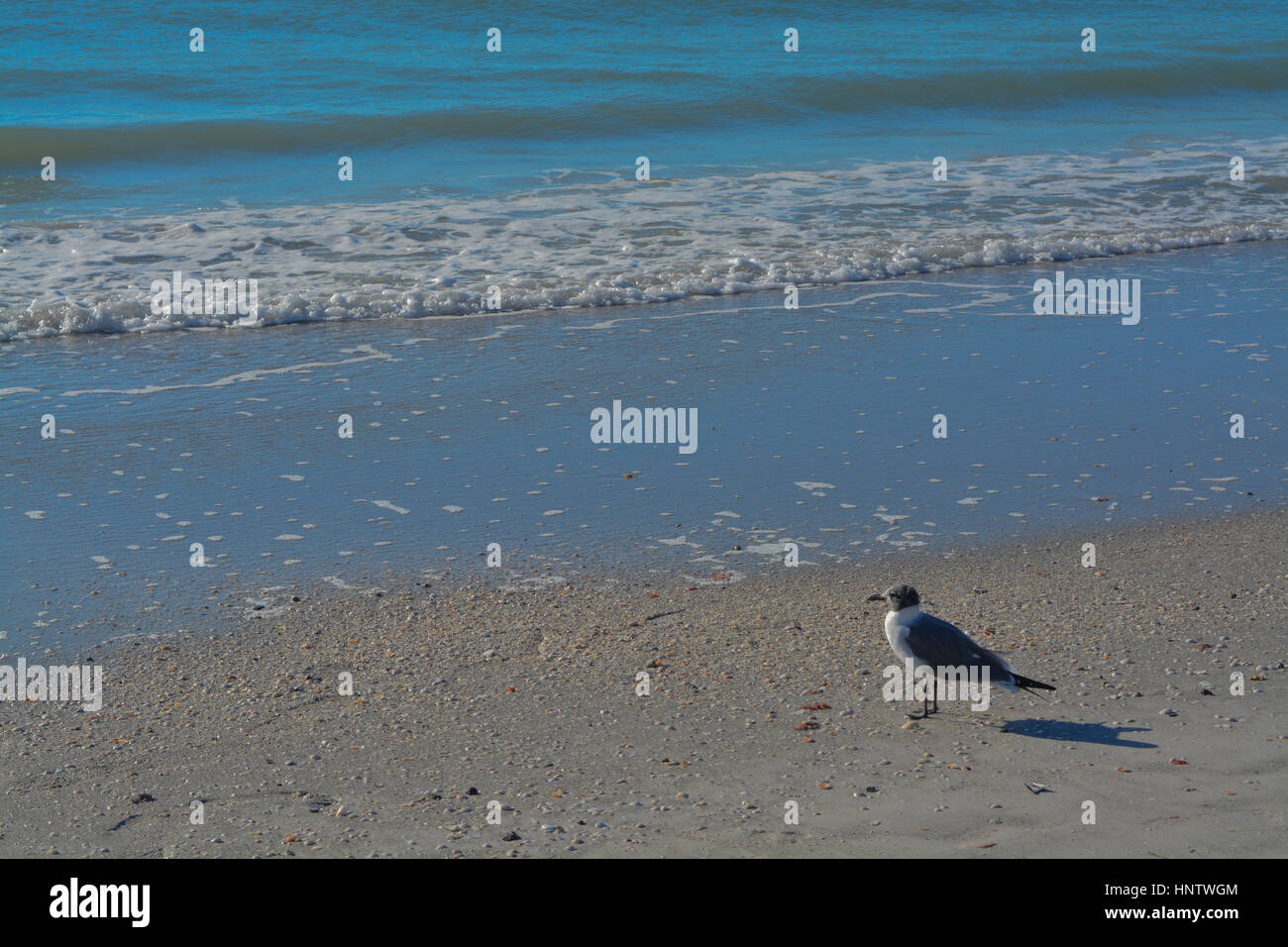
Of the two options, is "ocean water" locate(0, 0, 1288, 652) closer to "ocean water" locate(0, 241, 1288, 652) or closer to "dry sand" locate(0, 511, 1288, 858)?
"ocean water" locate(0, 241, 1288, 652)

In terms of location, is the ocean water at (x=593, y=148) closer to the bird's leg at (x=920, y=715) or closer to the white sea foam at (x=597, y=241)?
the white sea foam at (x=597, y=241)

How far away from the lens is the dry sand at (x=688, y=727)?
3.72 metres

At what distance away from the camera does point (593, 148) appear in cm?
2016

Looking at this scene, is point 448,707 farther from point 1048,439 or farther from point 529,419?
point 1048,439

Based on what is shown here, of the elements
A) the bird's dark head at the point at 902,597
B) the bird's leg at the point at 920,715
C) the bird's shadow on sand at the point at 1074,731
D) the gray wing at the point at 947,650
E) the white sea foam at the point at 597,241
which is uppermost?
the white sea foam at the point at 597,241

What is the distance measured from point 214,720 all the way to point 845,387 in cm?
493

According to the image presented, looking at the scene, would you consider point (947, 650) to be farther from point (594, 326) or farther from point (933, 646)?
point (594, 326)

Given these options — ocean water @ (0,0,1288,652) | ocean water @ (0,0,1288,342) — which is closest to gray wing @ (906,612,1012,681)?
ocean water @ (0,0,1288,652)

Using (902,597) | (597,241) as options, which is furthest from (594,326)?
(902,597)

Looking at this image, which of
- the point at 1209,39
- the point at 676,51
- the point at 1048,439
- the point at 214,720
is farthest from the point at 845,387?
the point at 1209,39

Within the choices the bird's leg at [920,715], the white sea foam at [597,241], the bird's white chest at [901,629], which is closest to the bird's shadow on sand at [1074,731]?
the bird's leg at [920,715]

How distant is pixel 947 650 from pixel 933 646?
0.05 metres

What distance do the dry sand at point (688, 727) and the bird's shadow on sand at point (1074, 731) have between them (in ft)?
0.05

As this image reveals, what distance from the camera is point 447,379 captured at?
→ 28.7 feet
